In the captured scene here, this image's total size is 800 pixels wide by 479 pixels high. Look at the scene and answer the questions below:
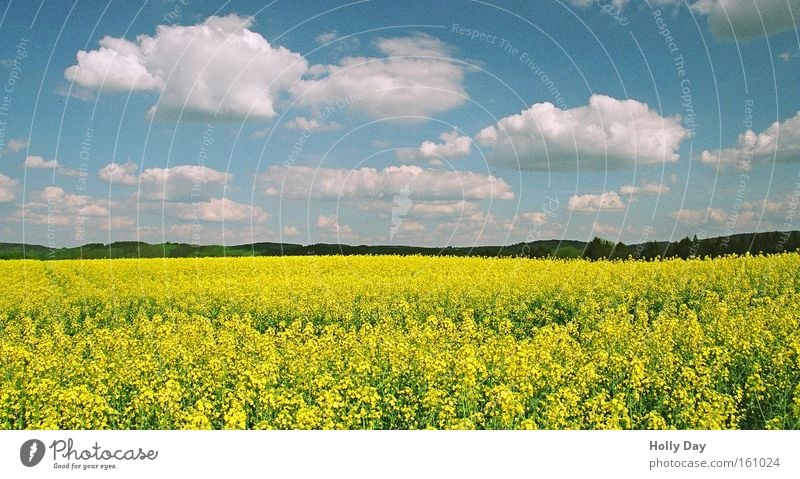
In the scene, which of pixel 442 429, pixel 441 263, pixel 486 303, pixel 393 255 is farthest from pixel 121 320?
pixel 393 255

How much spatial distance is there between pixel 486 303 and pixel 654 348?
5559mm

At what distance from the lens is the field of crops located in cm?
649

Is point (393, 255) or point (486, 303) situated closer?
point (486, 303)

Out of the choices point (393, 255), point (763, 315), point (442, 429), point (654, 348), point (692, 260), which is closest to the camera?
point (442, 429)

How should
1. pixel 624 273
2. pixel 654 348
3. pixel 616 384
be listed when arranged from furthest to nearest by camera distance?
pixel 624 273 < pixel 654 348 < pixel 616 384

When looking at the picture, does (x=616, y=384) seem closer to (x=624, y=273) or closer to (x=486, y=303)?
(x=486, y=303)

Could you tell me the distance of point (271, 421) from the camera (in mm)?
6590

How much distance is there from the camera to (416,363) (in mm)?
7762

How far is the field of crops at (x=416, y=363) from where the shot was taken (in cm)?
649
